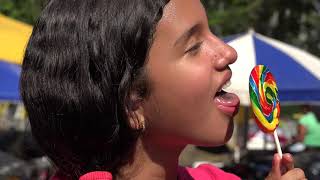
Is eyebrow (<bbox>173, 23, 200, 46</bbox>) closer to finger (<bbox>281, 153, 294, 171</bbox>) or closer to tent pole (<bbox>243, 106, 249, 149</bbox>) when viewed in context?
finger (<bbox>281, 153, 294, 171</bbox>)

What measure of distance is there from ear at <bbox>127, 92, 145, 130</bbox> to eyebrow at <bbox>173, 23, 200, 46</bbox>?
153 millimetres

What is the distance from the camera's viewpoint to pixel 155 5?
1379 millimetres

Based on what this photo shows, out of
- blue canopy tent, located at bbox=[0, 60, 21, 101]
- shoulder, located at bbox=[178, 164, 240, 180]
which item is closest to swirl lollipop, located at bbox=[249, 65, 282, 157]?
shoulder, located at bbox=[178, 164, 240, 180]

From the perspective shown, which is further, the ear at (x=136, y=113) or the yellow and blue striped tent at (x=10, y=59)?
the yellow and blue striped tent at (x=10, y=59)

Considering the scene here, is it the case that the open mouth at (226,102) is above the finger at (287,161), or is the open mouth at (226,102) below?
above

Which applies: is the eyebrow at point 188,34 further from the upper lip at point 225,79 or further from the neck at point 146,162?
the neck at point 146,162

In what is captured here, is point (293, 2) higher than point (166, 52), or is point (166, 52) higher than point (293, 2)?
point (166, 52)

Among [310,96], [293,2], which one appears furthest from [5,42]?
[293,2]

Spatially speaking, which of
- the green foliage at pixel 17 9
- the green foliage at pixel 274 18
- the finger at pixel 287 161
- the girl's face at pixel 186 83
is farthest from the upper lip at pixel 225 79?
the green foliage at pixel 274 18

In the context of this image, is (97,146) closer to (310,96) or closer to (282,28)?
(310,96)

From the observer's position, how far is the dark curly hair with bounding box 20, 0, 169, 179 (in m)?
1.36

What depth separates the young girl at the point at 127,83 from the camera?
1362 mm

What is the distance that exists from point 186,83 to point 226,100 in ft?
0.38

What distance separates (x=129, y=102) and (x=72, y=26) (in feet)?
0.69
